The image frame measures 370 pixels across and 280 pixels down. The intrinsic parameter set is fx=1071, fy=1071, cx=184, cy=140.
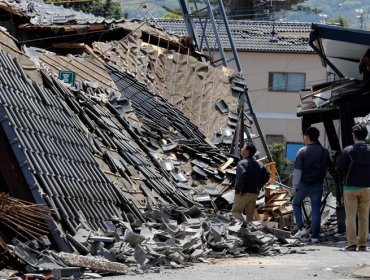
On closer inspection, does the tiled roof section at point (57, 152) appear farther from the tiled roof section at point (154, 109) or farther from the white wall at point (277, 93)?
the white wall at point (277, 93)

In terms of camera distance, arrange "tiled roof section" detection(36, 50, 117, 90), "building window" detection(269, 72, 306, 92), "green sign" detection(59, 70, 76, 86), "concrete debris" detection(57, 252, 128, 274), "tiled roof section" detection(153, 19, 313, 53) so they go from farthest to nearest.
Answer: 1. "tiled roof section" detection(153, 19, 313, 53)
2. "building window" detection(269, 72, 306, 92)
3. "tiled roof section" detection(36, 50, 117, 90)
4. "green sign" detection(59, 70, 76, 86)
5. "concrete debris" detection(57, 252, 128, 274)

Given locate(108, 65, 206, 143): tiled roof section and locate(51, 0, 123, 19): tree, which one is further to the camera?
locate(51, 0, 123, 19): tree

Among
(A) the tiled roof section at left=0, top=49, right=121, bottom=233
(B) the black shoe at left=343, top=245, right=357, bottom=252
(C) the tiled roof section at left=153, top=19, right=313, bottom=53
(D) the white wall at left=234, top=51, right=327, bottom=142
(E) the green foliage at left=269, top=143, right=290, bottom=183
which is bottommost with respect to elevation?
(E) the green foliage at left=269, top=143, right=290, bottom=183

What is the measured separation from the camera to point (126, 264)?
43.1ft

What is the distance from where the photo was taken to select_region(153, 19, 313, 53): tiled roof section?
168ft

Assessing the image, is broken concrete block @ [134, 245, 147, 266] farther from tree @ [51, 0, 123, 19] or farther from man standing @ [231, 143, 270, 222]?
tree @ [51, 0, 123, 19]

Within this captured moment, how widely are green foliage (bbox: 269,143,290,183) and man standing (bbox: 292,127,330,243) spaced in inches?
1055

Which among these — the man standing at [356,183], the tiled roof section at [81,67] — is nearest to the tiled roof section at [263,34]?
the tiled roof section at [81,67]

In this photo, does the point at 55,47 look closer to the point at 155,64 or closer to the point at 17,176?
the point at 155,64

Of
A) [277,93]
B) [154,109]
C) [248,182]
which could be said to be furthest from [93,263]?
[277,93]

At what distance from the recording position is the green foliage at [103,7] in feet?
200

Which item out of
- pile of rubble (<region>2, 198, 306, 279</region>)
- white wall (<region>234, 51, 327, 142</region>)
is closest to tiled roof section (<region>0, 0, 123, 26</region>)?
pile of rubble (<region>2, 198, 306, 279</region>)

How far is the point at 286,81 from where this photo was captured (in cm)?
5112

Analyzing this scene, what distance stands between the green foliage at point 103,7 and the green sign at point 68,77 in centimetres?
4032
